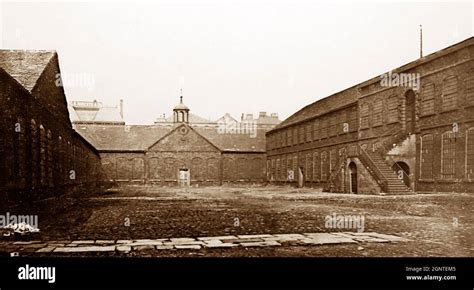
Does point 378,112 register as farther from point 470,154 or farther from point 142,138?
point 142,138

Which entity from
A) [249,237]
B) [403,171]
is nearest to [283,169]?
[403,171]

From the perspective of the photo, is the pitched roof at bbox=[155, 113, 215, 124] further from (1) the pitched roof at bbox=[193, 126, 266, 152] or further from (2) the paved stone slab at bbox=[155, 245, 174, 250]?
(2) the paved stone slab at bbox=[155, 245, 174, 250]

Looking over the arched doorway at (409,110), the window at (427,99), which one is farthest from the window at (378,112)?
the window at (427,99)

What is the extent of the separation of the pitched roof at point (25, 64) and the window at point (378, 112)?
20225mm

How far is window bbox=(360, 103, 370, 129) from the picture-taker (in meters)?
29.6

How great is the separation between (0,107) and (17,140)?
2.30 m

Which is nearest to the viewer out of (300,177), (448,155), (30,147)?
(30,147)

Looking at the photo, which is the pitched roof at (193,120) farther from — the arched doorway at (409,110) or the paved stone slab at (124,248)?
the paved stone slab at (124,248)

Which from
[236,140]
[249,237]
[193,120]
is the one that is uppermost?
[193,120]

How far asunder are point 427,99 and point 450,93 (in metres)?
1.96

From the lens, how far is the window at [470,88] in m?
18.8

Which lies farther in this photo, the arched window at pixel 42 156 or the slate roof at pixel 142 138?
the slate roof at pixel 142 138

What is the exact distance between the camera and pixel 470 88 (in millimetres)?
18953
